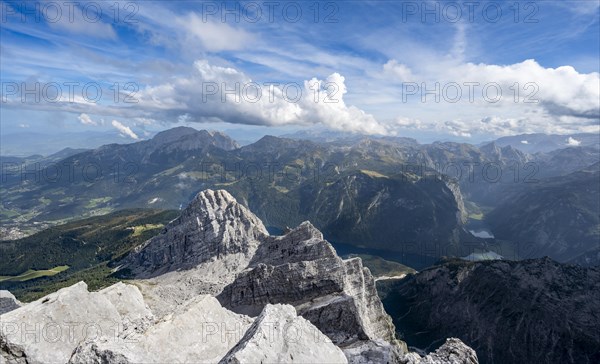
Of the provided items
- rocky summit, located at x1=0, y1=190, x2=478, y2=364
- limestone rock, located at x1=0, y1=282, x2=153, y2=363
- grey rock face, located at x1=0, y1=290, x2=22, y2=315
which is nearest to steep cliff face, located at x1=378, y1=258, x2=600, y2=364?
rocky summit, located at x1=0, y1=190, x2=478, y2=364

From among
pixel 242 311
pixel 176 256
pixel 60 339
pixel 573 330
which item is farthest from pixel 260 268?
pixel 573 330

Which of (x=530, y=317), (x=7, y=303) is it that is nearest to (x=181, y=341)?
(x=7, y=303)

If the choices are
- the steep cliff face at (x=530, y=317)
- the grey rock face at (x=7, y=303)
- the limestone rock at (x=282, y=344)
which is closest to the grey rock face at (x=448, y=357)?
the limestone rock at (x=282, y=344)

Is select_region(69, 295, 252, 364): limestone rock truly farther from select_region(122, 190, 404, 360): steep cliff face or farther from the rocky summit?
select_region(122, 190, 404, 360): steep cliff face

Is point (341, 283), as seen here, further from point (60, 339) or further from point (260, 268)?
point (60, 339)

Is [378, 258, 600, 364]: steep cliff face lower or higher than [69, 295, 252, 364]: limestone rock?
lower

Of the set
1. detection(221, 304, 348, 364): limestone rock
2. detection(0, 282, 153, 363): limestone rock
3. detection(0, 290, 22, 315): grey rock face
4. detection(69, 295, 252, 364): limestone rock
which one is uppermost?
detection(221, 304, 348, 364): limestone rock

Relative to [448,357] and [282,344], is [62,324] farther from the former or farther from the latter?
[448,357]

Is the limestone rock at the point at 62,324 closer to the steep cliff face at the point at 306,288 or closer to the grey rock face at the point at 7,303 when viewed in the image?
the steep cliff face at the point at 306,288
